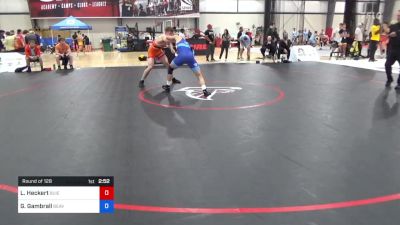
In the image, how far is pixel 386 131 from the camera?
4.32 metres

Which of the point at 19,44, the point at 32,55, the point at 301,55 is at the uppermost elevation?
the point at 19,44

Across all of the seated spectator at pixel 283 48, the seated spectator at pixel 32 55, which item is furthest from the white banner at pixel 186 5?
the seated spectator at pixel 32 55

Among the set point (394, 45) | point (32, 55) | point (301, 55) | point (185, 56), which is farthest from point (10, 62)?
point (394, 45)

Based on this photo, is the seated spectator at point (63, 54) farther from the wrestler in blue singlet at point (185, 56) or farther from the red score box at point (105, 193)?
the red score box at point (105, 193)

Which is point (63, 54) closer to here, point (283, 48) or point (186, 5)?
point (283, 48)

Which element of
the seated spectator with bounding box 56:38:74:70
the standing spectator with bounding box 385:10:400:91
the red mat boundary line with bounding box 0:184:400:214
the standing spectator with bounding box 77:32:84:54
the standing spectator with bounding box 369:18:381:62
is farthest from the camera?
the standing spectator with bounding box 77:32:84:54

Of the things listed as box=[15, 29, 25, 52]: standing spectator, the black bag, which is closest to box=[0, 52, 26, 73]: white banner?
the black bag

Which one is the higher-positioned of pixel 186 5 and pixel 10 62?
pixel 186 5

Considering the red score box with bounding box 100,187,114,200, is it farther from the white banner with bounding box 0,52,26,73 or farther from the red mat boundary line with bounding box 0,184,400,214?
the white banner with bounding box 0,52,26,73

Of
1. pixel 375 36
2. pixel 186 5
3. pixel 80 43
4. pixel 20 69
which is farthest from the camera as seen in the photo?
pixel 186 5

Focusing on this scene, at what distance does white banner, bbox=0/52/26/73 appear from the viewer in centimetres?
1157

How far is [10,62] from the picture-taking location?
11.7 meters

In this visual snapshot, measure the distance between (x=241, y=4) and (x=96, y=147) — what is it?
84.4ft

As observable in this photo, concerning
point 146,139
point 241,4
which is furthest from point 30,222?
point 241,4
